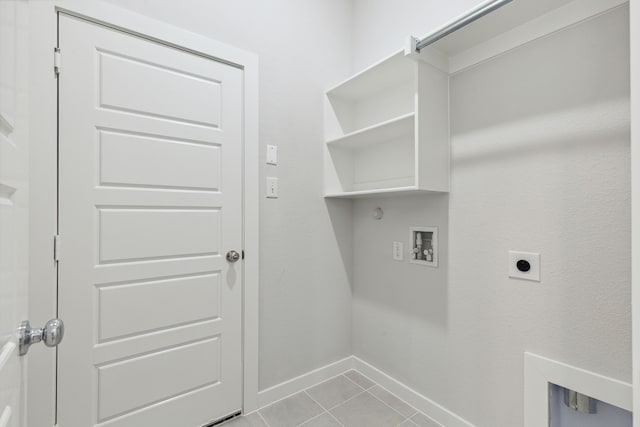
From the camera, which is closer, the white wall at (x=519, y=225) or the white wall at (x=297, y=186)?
the white wall at (x=519, y=225)

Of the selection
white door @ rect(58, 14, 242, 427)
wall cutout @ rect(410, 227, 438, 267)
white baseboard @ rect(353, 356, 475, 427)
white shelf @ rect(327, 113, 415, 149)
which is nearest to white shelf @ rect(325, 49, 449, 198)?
white shelf @ rect(327, 113, 415, 149)

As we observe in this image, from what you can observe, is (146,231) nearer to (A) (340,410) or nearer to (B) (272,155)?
(B) (272,155)

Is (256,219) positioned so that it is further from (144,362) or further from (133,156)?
(144,362)

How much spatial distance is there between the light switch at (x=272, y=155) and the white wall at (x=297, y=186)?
0.04 m

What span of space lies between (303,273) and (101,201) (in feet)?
3.76

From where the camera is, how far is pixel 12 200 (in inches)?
24.8

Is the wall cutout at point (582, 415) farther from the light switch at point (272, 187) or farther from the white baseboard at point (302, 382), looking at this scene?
the light switch at point (272, 187)

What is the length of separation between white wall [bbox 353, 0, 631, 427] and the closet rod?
29 centimetres

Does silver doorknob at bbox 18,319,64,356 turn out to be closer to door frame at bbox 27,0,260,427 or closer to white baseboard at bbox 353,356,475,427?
door frame at bbox 27,0,260,427

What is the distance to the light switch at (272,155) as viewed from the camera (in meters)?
1.73

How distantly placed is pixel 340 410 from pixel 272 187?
136cm

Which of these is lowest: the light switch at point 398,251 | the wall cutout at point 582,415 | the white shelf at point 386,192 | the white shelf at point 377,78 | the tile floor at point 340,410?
the tile floor at point 340,410

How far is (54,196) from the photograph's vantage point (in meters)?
1.17

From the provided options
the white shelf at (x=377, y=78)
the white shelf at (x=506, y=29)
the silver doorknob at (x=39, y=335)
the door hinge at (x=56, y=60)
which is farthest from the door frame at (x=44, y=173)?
the white shelf at (x=506, y=29)
